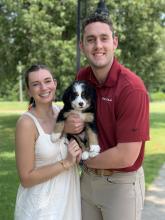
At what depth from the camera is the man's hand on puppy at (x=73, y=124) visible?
3.40 metres

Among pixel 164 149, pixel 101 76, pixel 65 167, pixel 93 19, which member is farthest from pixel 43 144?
pixel 164 149

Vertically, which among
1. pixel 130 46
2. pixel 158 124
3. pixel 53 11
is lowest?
pixel 158 124

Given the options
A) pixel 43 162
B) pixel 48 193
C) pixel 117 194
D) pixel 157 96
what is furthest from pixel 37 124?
pixel 157 96

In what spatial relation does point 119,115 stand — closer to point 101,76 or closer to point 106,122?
point 106,122

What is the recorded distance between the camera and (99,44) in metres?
3.17

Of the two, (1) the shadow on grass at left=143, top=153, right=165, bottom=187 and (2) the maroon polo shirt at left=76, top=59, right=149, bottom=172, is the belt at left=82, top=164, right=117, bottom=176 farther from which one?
(1) the shadow on grass at left=143, top=153, right=165, bottom=187

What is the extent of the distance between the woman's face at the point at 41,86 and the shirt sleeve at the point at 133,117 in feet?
1.86

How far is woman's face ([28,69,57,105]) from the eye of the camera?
3.31 m

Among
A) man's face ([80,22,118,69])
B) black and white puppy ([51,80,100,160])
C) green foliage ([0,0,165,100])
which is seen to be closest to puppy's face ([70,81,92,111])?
black and white puppy ([51,80,100,160])

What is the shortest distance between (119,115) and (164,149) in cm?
1044

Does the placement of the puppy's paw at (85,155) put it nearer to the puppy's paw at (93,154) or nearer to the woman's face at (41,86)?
the puppy's paw at (93,154)

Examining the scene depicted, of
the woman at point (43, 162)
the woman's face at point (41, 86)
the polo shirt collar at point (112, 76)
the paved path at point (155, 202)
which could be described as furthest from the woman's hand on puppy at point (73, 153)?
the paved path at point (155, 202)

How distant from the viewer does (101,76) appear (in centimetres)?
331

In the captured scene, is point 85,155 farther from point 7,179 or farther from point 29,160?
point 7,179
